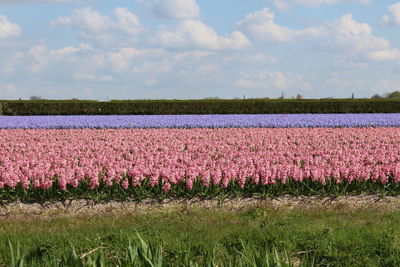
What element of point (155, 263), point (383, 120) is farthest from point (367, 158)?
point (383, 120)

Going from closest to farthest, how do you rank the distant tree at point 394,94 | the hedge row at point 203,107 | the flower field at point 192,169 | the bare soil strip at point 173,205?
the bare soil strip at point 173,205
the flower field at point 192,169
the hedge row at point 203,107
the distant tree at point 394,94

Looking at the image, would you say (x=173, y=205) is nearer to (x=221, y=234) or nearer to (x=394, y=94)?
(x=221, y=234)

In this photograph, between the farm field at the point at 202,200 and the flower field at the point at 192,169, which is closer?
the farm field at the point at 202,200

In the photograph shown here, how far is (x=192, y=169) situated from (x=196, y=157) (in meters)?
1.93

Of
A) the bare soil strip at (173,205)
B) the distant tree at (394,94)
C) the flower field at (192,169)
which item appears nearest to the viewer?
the bare soil strip at (173,205)

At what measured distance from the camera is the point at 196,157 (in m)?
10.1

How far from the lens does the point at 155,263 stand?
2.64 m

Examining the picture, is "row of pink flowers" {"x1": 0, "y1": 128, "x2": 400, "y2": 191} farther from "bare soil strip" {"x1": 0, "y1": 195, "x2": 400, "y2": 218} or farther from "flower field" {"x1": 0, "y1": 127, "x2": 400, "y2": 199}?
"bare soil strip" {"x1": 0, "y1": 195, "x2": 400, "y2": 218}

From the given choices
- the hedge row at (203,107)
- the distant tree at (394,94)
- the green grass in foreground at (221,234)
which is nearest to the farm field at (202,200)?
the green grass in foreground at (221,234)

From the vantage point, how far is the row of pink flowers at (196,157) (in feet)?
26.2

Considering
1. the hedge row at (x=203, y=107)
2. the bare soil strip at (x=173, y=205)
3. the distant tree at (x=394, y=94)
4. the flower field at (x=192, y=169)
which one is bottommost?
the bare soil strip at (x=173, y=205)

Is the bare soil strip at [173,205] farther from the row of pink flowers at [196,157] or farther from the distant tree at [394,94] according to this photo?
the distant tree at [394,94]

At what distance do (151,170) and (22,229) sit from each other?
246 centimetres

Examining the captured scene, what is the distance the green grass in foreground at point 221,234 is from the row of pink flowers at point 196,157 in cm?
93
